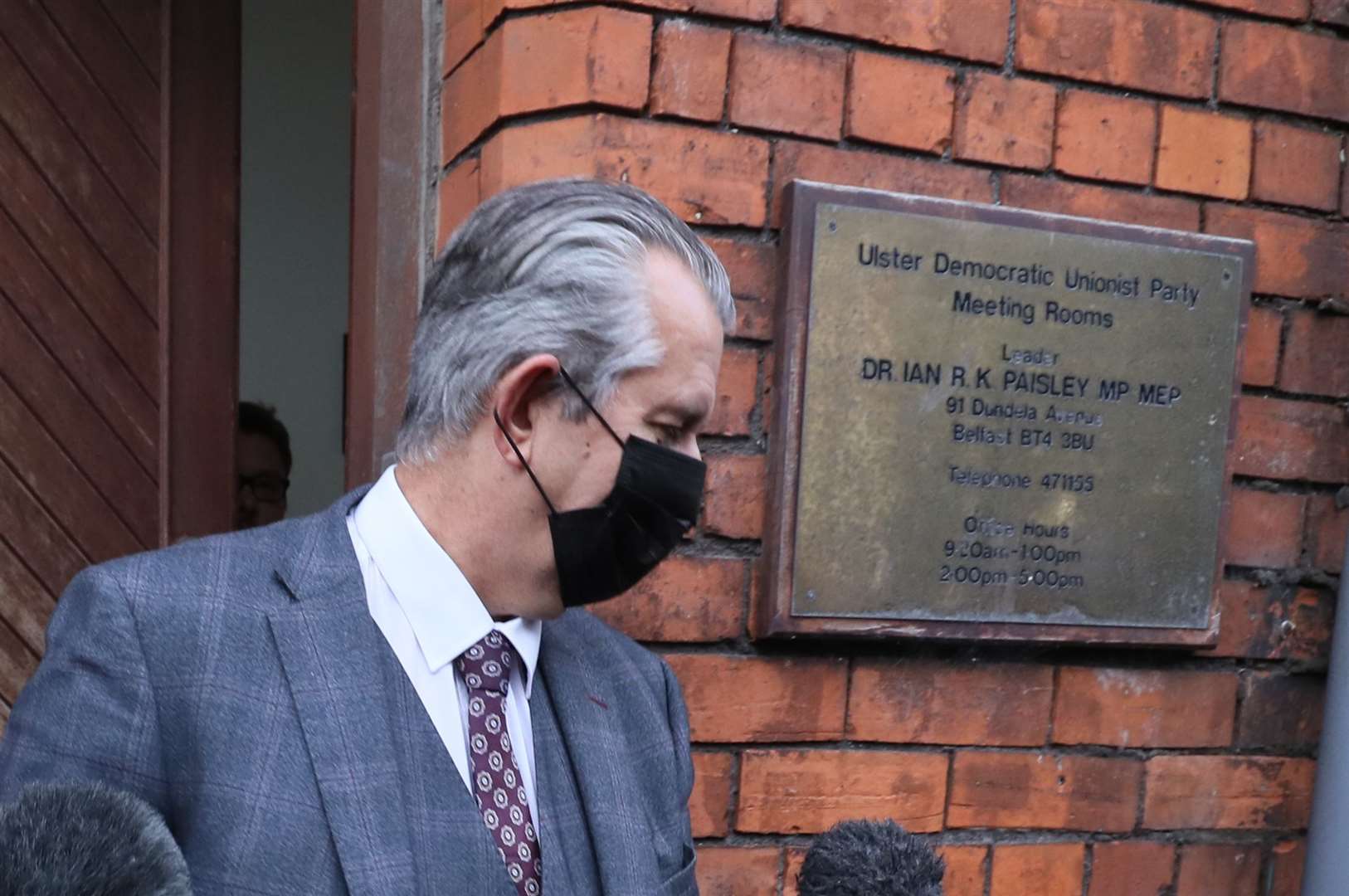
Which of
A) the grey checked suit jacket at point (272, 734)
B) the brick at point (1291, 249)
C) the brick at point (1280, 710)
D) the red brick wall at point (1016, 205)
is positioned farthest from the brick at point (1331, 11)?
the grey checked suit jacket at point (272, 734)

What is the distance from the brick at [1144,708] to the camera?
1.85m

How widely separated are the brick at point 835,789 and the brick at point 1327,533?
707 mm

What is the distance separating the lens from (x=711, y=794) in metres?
Answer: 1.68

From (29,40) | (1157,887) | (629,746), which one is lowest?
(1157,887)

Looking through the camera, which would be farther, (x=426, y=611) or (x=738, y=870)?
(x=738, y=870)

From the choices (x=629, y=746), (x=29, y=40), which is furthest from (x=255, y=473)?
(x=629, y=746)

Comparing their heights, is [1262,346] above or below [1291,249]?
below

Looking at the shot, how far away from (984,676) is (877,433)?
0.41 m

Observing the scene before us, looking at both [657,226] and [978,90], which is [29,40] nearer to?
[657,226]

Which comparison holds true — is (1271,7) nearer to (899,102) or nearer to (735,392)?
(899,102)

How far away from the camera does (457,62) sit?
179 cm

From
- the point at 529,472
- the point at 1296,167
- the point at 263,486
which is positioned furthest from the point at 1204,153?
the point at 263,486

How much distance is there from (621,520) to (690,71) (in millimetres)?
652

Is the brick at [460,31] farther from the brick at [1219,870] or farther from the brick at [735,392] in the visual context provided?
the brick at [1219,870]
